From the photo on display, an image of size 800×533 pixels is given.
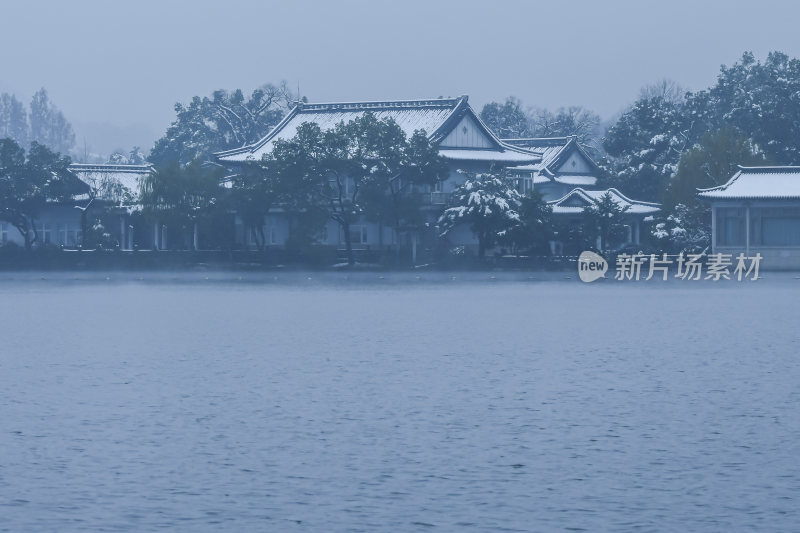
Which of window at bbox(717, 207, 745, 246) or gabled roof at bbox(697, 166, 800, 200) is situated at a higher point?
gabled roof at bbox(697, 166, 800, 200)

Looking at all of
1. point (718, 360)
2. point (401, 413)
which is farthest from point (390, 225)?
point (401, 413)

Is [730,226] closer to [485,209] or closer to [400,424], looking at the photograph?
[485,209]

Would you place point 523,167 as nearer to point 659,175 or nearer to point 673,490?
point 659,175

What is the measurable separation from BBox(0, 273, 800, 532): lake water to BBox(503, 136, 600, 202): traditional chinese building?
168ft

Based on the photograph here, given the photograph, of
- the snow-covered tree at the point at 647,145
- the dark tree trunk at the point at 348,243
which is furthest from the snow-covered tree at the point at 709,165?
the dark tree trunk at the point at 348,243

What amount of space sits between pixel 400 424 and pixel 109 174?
6588 cm

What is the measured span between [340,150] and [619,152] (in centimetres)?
2508

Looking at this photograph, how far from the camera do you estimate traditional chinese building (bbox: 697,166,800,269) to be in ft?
197

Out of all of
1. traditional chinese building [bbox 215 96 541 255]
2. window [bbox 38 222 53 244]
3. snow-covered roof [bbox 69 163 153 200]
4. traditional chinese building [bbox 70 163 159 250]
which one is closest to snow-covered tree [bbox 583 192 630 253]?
traditional chinese building [bbox 215 96 541 255]

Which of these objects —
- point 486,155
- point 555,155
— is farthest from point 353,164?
point 555,155

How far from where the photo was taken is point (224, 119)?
10538cm

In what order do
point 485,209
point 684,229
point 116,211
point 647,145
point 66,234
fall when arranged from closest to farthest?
point 485,209, point 684,229, point 116,211, point 66,234, point 647,145

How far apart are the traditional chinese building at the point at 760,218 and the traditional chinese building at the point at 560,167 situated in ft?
55.9

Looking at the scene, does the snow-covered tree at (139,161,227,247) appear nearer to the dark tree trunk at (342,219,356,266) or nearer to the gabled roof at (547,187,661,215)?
the dark tree trunk at (342,219,356,266)
